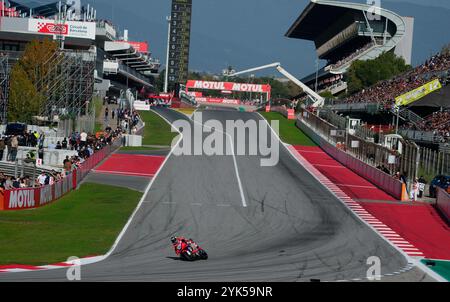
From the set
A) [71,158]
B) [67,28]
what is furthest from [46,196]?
[67,28]

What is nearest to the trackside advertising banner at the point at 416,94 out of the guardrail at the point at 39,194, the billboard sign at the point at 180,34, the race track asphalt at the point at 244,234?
the race track asphalt at the point at 244,234

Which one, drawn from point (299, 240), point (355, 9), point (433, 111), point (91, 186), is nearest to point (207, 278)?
point (299, 240)

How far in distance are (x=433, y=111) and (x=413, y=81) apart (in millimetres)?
8758

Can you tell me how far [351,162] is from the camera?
52.0 metres

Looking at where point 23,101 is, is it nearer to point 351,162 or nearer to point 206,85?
point 351,162

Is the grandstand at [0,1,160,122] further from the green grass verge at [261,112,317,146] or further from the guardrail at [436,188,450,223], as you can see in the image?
the guardrail at [436,188,450,223]

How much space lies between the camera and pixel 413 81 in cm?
7512

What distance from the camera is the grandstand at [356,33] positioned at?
120 meters

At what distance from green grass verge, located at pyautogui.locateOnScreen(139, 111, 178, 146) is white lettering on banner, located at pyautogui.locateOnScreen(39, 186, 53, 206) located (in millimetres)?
26769

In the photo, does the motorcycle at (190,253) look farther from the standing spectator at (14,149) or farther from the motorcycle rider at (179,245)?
the standing spectator at (14,149)

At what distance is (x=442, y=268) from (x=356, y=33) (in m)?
102

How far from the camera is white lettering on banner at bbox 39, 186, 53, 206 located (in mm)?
32088

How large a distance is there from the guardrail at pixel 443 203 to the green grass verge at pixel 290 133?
2814 centimetres

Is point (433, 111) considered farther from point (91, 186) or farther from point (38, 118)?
point (91, 186)
